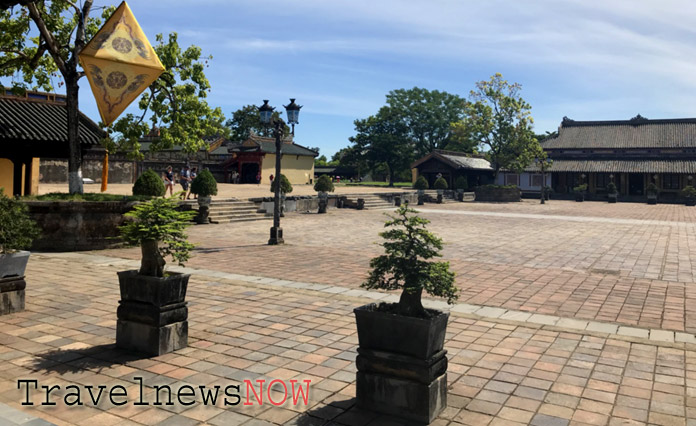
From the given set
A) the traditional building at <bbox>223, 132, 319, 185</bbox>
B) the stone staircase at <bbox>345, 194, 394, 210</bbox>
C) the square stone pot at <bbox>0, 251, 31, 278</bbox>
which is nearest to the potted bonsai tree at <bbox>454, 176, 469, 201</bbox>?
the stone staircase at <bbox>345, 194, 394, 210</bbox>

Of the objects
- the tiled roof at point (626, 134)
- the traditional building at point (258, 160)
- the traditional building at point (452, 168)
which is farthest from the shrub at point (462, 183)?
the traditional building at point (258, 160)

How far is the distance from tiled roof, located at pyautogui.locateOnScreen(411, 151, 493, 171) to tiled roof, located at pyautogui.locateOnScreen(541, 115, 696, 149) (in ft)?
27.6

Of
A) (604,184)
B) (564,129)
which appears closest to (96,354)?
(604,184)

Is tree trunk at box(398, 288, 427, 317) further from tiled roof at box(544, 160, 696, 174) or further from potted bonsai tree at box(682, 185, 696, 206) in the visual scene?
tiled roof at box(544, 160, 696, 174)

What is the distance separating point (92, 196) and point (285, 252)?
560 centimetres

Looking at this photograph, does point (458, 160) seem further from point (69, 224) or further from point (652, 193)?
point (69, 224)

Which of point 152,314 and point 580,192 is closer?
point 152,314

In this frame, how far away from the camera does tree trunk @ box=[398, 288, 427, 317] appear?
4.16 m

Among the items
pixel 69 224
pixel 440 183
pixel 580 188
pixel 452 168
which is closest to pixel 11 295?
pixel 69 224

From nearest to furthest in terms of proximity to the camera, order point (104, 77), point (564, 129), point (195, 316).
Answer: point (195, 316) → point (104, 77) → point (564, 129)

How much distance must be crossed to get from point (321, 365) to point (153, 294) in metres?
1.91

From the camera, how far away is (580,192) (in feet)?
153

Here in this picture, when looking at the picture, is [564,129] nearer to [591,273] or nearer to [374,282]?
[591,273]

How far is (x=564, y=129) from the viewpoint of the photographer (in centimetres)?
5625
